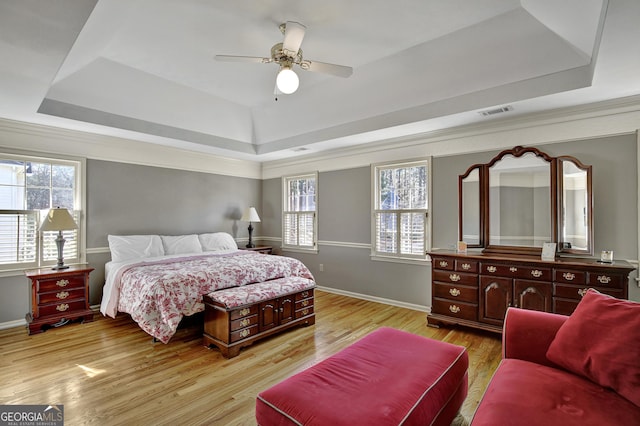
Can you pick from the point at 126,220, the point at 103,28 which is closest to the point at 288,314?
the point at 126,220

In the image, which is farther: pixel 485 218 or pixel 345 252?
pixel 345 252

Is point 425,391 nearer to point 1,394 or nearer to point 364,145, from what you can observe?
point 1,394

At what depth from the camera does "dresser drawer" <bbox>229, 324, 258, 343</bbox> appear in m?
2.93

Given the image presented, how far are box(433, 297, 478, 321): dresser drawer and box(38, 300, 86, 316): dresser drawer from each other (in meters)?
4.24

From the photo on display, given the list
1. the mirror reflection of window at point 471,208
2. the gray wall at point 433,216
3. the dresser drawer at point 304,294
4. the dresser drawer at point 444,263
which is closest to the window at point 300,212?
the gray wall at point 433,216

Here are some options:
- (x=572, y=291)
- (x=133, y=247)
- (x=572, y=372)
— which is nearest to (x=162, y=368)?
(x=133, y=247)

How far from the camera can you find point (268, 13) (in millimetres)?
2629

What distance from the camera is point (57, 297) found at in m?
3.54

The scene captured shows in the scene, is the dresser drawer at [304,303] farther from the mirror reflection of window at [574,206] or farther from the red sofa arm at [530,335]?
the mirror reflection of window at [574,206]

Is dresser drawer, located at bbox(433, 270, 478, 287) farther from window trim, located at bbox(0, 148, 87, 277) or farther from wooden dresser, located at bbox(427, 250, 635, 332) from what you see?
window trim, located at bbox(0, 148, 87, 277)

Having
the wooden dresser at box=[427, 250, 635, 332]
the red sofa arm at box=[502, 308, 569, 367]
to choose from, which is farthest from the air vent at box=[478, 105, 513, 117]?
the red sofa arm at box=[502, 308, 569, 367]

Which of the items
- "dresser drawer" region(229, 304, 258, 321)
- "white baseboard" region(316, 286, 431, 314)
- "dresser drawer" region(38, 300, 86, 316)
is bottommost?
"white baseboard" region(316, 286, 431, 314)

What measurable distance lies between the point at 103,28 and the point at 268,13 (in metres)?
1.43

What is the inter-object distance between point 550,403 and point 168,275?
10.5 feet
